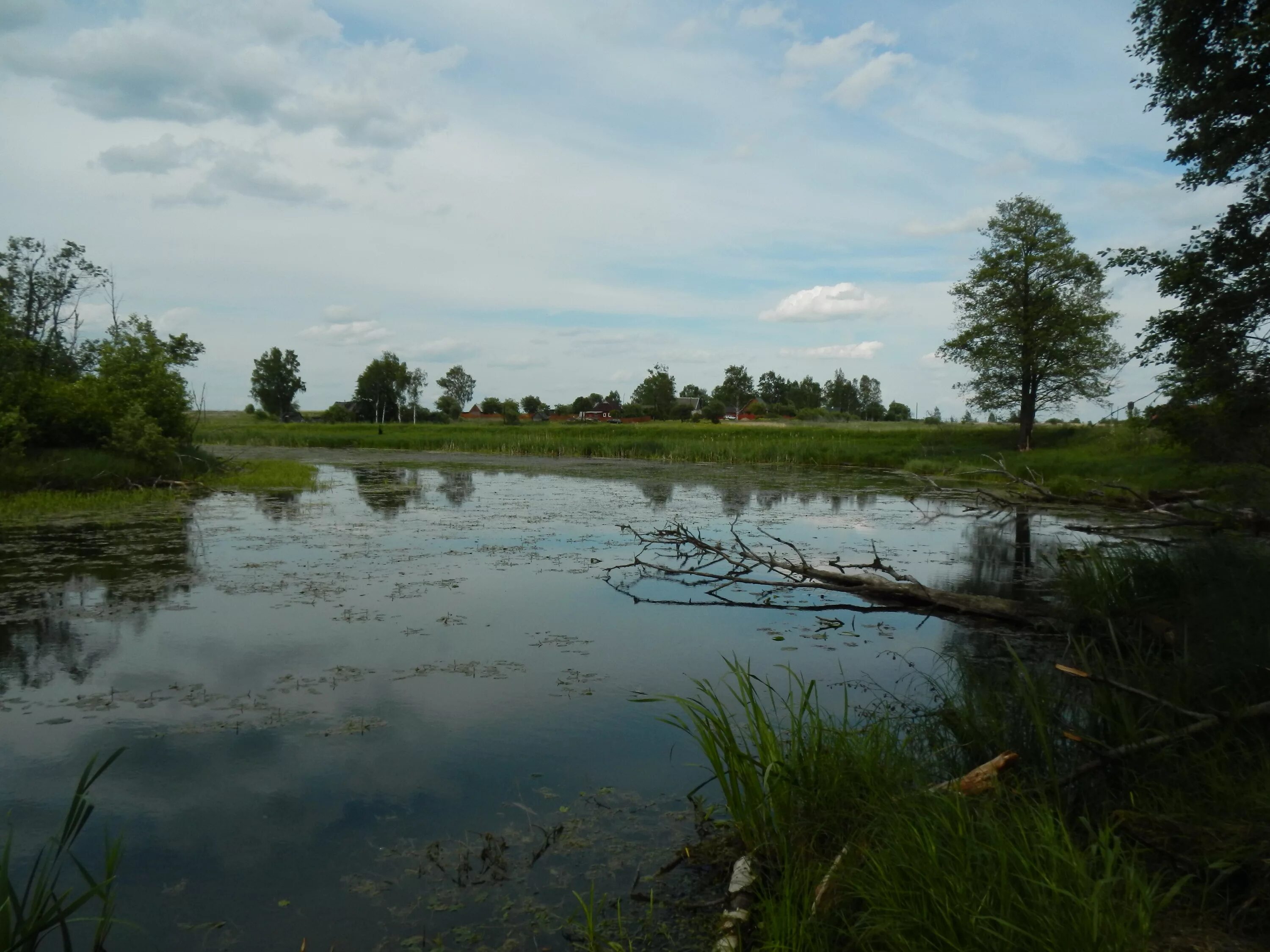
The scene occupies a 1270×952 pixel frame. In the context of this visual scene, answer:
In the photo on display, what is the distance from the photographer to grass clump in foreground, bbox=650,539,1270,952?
8.85 feet

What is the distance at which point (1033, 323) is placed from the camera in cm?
3203

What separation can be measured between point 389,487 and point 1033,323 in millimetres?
23811

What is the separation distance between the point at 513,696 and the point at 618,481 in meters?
19.6

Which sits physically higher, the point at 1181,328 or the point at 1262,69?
the point at 1262,69

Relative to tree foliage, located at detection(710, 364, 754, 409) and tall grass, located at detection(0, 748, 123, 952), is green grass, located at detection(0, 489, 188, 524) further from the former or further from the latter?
tree foliage, located at detection(710, 364, 754, 409)

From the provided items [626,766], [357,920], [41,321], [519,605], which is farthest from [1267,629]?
[41,321]

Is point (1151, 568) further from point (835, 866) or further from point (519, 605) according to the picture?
point (519, 605)

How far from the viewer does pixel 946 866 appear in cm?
292

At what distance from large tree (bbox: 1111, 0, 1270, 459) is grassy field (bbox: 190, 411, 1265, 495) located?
1.95ft

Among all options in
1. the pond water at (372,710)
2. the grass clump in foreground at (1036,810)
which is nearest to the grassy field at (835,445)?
the grass clump in foreground at (1036,810)

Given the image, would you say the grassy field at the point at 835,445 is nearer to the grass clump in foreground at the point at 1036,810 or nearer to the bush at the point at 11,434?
the grass clump in foreground at the point at 1036,810

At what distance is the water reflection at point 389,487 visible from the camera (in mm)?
18547

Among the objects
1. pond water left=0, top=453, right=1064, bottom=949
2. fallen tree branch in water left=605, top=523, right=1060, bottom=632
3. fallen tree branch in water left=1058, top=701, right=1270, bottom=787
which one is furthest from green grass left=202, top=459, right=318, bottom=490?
fallen tree branch in water left=1058, top=701, right=1270, bottom=787

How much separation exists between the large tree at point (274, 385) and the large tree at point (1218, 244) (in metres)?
93.2
